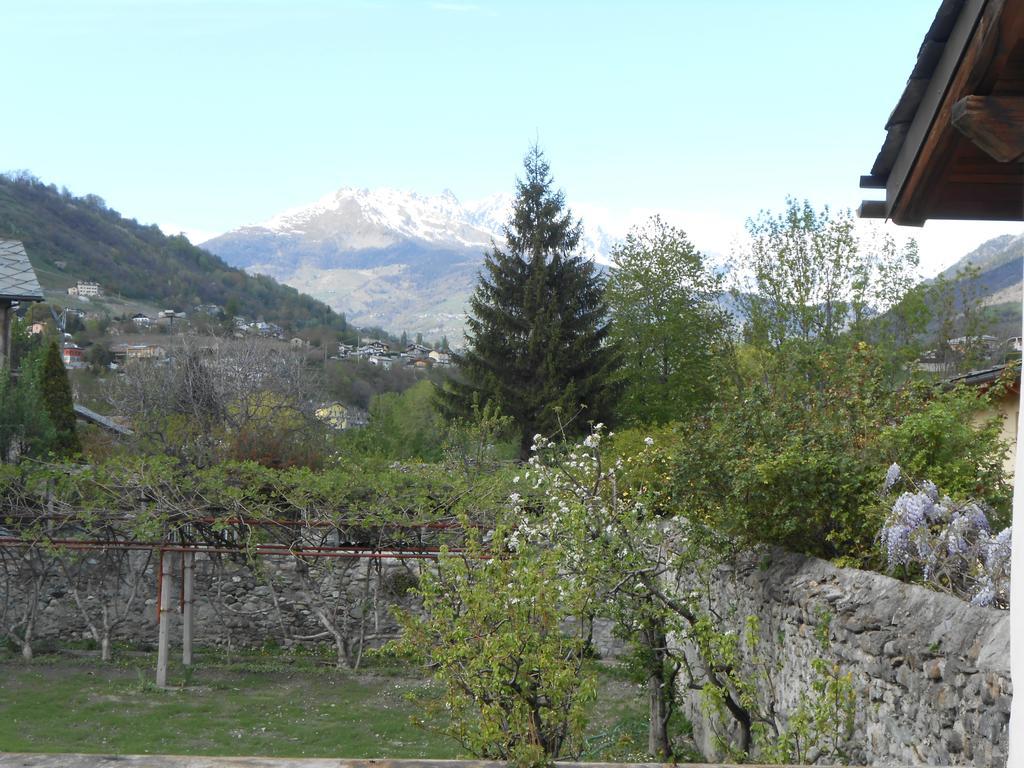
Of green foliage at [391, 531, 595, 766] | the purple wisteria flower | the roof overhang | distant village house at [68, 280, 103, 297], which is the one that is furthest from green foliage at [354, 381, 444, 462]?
distant village house at [68, 280, 103, 297]

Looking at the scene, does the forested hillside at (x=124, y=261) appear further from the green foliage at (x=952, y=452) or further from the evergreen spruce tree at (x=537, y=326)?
the green foliage at (x=952, y=452)

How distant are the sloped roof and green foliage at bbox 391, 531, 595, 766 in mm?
17265

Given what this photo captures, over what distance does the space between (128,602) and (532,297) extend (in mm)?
18784

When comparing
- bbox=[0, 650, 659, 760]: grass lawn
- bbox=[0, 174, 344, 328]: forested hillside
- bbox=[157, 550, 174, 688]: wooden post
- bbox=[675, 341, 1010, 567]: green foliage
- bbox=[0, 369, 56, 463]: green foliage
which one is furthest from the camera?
bbox=[0, 174, 344, 328]: forested hillside

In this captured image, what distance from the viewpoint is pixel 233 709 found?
1108 cm

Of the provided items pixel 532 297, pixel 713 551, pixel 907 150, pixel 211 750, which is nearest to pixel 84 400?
pixel 532 297

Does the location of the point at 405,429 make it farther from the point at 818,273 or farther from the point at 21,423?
the point at 21,423

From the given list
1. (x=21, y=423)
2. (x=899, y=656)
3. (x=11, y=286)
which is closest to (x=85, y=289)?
(x=11, y=286)

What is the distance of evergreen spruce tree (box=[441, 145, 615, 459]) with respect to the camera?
3000 centimetres

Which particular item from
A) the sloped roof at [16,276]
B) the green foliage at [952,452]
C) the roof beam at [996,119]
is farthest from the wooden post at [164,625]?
the roof beam at [996,119]

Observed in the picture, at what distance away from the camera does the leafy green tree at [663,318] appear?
3491 centimetres

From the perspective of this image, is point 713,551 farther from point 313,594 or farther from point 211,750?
point 313,594

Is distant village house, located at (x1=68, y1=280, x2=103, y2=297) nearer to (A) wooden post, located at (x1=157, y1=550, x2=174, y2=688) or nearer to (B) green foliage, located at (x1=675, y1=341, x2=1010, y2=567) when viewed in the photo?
(A) wooden post, located at (x1=157, y1=550, x2=174, y2=688)

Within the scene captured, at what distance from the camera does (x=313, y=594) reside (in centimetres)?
1393
